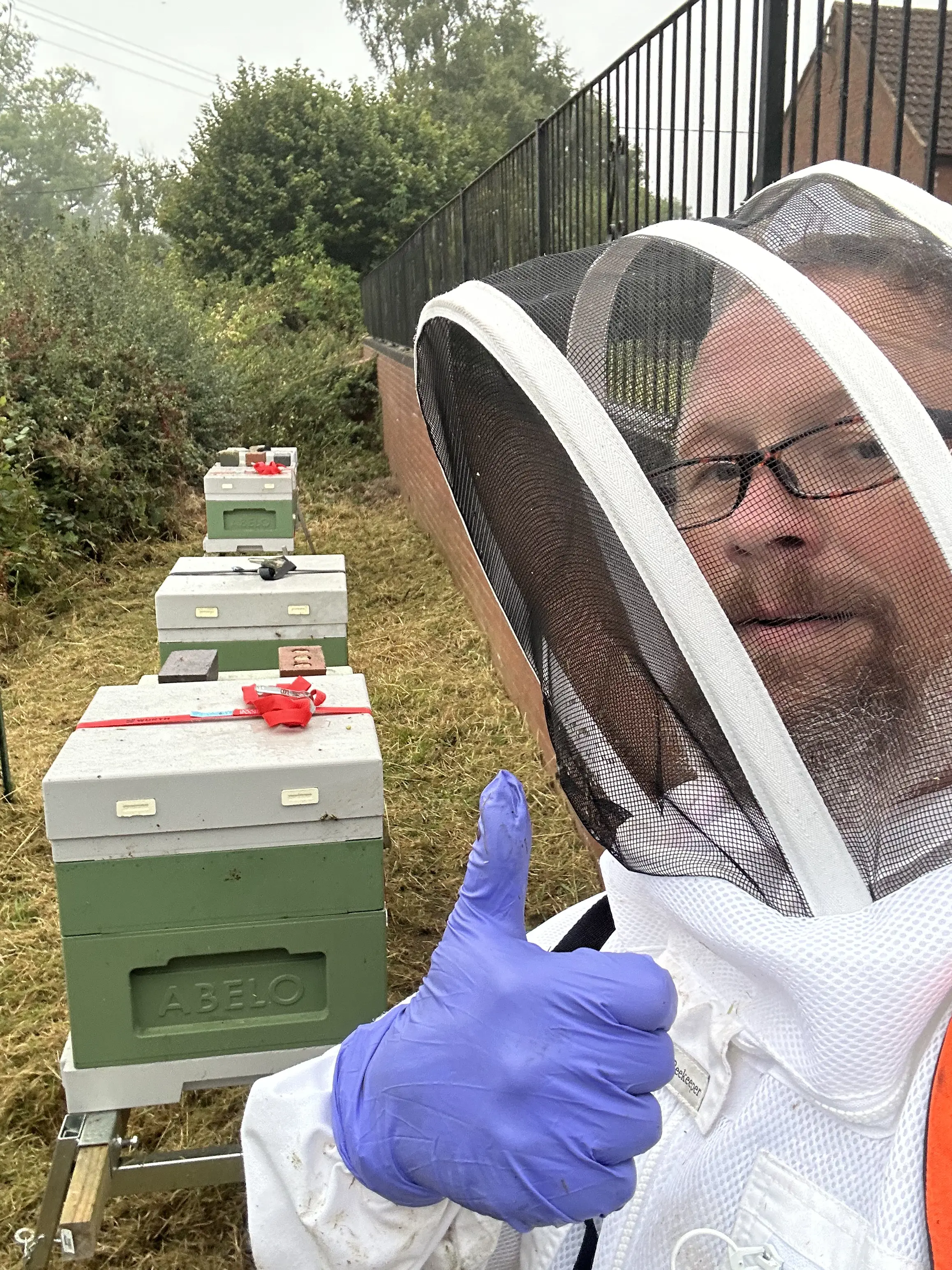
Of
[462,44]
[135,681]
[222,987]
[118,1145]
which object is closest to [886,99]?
[222,987]

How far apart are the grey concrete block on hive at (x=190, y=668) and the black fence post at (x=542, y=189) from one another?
2734mm

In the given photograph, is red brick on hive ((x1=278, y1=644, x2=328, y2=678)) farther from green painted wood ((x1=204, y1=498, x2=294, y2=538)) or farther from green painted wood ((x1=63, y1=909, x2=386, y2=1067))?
green painted wood ((x1=204, y1=498, x2=294, y2=538))

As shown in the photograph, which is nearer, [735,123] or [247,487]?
[735,123]

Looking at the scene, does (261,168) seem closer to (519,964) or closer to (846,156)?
(846,156)

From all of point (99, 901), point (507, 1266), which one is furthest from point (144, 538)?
point (507, 1266)

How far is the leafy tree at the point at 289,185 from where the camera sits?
17859 mm

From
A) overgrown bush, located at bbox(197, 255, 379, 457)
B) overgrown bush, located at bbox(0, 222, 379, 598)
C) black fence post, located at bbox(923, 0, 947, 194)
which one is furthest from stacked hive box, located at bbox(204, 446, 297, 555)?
overgrown bush, located at bbox(197, 255, 379, 457)

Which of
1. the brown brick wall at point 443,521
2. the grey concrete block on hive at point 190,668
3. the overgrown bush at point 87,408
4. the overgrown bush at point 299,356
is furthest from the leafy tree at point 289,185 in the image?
the grey concrete block on hive at point 190,668

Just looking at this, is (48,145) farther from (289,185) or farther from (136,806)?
(136,806)

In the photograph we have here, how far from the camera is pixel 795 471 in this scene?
0.67 meters

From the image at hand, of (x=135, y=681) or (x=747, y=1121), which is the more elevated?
(x=747, y=1121)

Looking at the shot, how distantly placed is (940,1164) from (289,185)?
64.9 ft

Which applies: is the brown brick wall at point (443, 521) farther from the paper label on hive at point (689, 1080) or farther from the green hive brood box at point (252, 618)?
the paper label on hive at point (689, 1080)

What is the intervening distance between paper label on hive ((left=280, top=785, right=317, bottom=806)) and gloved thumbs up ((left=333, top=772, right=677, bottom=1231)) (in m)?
0.78
